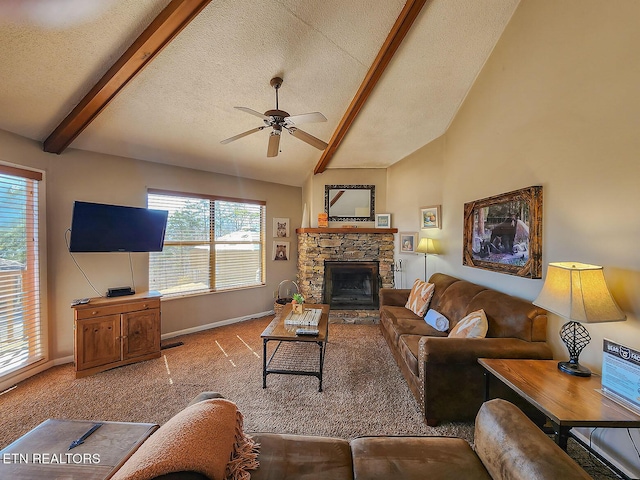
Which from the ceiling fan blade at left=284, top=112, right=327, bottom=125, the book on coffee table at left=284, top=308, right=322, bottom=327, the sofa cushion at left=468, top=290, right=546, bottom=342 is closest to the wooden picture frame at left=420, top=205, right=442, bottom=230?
the sofa cushion at left=468, top=290, right=546, bottom=342

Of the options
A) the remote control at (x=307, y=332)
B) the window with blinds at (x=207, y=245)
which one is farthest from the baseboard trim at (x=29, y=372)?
the remote control at (x=307, y=332)

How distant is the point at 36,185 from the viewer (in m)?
2.75

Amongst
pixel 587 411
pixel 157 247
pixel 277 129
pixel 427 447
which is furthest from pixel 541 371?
pixel 157 247

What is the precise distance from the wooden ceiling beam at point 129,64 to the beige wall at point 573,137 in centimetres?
278

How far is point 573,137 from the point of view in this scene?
193 cm

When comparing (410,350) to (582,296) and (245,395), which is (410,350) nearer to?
(582,296)

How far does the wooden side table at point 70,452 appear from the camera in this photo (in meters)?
0.92

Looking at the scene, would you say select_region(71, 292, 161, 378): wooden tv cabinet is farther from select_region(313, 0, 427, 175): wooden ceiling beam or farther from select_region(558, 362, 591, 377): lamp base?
select_region(558, 362, 591, 377): lamp base

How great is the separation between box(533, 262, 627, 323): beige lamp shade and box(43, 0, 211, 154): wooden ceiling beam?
3.12 metres

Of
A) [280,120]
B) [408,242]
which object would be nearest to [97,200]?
[280,120]

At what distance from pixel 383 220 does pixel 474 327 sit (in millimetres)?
2757

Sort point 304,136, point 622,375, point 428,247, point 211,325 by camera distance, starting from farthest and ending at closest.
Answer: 1. point 211,325
2. point 428,247
3. point 304,136
4. point 622,375

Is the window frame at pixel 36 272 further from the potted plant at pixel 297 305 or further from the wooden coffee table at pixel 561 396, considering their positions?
the wooden coffee table at pixel 561 396

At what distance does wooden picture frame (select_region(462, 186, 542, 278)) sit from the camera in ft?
7.34
